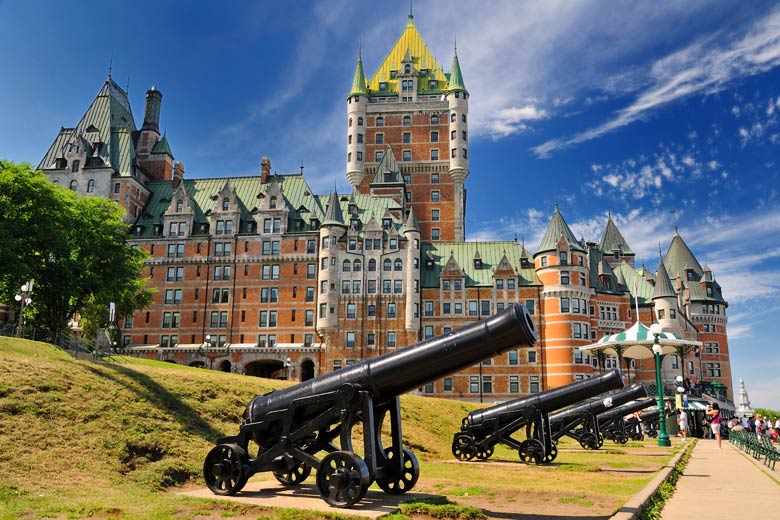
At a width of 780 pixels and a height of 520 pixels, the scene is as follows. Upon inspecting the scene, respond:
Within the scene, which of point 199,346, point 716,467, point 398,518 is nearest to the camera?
point 398,518

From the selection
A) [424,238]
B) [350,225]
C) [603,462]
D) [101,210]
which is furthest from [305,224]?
[603,462]

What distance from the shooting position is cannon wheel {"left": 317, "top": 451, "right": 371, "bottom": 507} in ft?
36.7

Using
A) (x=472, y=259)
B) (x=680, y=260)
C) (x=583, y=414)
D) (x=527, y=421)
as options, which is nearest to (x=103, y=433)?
(x=527, y=421)

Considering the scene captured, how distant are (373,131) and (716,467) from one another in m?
64.7

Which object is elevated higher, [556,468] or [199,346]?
[199,346]

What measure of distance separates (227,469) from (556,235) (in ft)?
184

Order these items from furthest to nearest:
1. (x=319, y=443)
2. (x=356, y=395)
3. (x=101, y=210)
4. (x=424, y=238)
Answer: (x=424, y=238) < (x=101, y=210) < (x=319, y=443) < (x=356, y=395)

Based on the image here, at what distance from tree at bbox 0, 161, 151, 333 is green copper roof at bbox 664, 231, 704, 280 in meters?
71.1

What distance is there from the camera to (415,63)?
274ft

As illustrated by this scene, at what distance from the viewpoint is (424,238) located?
75688 mm

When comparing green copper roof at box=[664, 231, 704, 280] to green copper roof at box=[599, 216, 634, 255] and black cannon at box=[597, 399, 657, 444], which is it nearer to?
green copper roof at box=[599, 216, 634, 255]

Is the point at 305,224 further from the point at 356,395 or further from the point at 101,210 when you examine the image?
the point at 356,395

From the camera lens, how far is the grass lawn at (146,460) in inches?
475

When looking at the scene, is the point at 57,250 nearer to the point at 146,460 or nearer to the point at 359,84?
the point at 146,460
